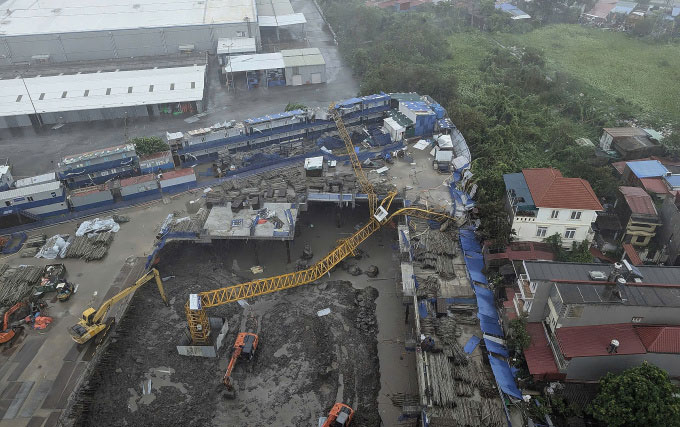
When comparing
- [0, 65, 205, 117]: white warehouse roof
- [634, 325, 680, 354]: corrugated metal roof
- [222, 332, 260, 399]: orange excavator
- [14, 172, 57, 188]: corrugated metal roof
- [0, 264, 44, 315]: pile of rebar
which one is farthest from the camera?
[0, 65, 205, 117]: white warehouse roof

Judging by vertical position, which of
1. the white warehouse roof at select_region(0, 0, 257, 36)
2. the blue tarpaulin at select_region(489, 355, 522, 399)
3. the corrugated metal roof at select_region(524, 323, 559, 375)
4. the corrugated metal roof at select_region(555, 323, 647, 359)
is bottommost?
the blue tarpaulin at select_region(489, 355, 522, 399)

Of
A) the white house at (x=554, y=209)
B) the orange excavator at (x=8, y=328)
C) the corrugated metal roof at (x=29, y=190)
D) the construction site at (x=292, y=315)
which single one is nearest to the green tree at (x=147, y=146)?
the construction site at (x=292, y=315)

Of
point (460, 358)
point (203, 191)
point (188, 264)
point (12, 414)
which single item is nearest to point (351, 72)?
point (203, 191)

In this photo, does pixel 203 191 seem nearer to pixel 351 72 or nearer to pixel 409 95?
pixel 409 95

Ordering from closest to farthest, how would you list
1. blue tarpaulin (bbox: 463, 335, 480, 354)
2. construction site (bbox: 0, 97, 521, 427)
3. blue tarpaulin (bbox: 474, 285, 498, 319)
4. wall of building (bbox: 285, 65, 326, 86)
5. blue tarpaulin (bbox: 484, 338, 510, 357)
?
1. blue tarpaulin (bbox: 484, 338, 510, 357)
2. construction site (bbox: 0, 97, 521, 427)
3. blue tarpaulin (bbox: 463, 335, 480, 354)
4. blue tarpaulin (bbox: 474, 285, 498, 319)
5. wall of building (bbox: 285, 65, 326, 86)

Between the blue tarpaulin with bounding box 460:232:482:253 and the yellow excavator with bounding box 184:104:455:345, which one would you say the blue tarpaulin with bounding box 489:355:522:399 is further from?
the yellow excavator with bounding box 184:104:455:345

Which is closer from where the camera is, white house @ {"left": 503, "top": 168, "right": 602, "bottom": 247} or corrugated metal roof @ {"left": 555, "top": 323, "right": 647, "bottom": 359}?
corrugated metal roof @ {"left": 555, "top": 323, "right": 647, "bottom": 359}

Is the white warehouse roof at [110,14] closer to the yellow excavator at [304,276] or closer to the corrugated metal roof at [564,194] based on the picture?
the yellow excavator at [304,276]

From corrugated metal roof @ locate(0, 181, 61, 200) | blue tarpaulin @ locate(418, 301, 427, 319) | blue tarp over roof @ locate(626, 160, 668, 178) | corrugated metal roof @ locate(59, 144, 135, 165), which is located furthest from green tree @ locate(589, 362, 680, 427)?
corrugated metal roof @ locate(0, 181, 61, 200)

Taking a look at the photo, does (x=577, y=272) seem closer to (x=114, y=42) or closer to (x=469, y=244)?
(x=469, y=244)
